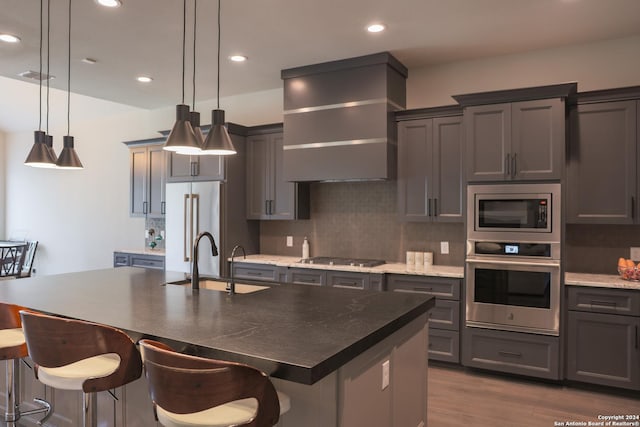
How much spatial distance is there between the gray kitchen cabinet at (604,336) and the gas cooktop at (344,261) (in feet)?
5.67

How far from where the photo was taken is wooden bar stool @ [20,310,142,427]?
1.82 m

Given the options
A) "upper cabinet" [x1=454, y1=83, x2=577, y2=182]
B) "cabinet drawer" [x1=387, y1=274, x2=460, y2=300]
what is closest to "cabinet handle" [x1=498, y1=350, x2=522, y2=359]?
"cabinet drawer" [x1=387, y1=274, x2=460, y2=300]

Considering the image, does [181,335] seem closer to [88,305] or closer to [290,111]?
[88,305]

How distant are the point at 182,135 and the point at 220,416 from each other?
145cm

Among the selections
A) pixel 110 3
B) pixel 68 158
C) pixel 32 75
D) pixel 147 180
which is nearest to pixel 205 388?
pixel 68 158

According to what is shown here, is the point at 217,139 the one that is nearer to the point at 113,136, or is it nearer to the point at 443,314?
the point at 443,314

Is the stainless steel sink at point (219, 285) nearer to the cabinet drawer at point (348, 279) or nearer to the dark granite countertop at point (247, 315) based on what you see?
the dark granite countertop at point (247, 315)

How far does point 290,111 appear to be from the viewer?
15.6 ft

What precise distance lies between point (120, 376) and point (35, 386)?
4.19 feet

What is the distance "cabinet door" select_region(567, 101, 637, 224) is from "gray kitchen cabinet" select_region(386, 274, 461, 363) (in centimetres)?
114

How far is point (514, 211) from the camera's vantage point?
3.72m

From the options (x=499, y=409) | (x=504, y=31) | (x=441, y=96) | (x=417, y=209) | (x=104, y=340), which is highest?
(x=504, y=31)

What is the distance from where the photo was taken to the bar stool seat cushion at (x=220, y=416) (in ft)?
5.15

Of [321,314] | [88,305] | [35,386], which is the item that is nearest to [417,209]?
[321,314]
